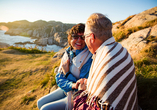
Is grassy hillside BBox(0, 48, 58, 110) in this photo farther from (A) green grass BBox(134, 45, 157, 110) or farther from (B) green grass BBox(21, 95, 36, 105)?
(A) green grass BBox(134, 45, 157, 110)

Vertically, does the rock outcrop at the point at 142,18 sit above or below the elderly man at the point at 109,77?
above

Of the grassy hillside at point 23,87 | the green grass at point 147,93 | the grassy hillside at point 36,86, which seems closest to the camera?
the green grass at point 147,93

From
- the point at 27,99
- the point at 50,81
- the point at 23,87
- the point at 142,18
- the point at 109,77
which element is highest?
the point at 142,18

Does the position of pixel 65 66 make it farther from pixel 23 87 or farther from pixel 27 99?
pixel 23 87

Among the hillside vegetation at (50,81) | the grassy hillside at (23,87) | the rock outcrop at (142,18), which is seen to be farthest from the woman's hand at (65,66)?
the rock outcrop at (142,18)

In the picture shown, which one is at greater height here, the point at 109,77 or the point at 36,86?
the point at 109,77

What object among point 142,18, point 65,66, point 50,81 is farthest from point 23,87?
point 142,18

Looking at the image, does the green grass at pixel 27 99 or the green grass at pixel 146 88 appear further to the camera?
the green grass at pixel 27 99

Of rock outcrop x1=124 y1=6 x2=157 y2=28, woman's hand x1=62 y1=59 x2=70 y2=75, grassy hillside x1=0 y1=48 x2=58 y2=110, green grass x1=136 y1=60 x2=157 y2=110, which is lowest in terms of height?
grassy hillside x1=0 y1=48 x2=58 y2=110

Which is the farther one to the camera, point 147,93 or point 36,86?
point 36,86

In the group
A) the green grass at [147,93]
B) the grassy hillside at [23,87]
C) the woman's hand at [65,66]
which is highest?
the woman's hand at [65,66]

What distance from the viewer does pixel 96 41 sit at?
3.67ft

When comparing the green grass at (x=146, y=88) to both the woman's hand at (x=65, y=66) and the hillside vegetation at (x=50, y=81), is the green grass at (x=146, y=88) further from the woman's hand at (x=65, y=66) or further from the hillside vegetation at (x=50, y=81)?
the woman's hand at (x=65, y=66)

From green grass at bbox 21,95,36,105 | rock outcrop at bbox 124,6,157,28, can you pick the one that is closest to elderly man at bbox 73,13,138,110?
green grass at bbox 21,95,36,105
